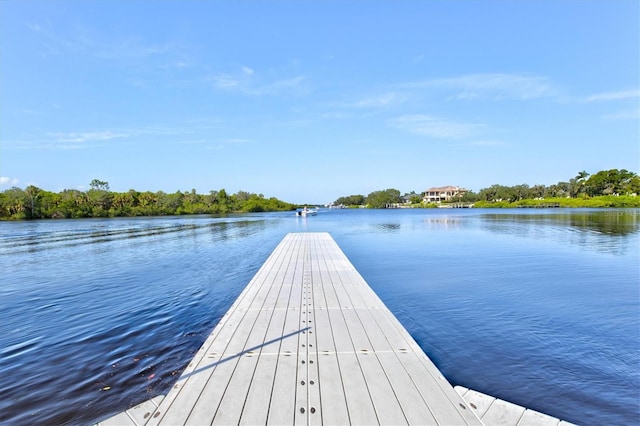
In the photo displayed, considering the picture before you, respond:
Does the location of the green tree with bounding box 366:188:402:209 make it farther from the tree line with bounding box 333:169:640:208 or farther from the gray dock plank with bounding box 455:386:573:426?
the gray dock plank with bounding box 455:386:573:426

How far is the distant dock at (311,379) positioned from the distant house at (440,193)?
128719 millimetres

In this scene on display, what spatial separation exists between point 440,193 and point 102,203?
116 m

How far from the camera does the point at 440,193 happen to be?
129m

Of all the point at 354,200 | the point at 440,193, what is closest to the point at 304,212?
the point at 440,193

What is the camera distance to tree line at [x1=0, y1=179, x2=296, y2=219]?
54.2 metres

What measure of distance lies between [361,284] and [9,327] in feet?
20.9

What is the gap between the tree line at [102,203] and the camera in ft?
178

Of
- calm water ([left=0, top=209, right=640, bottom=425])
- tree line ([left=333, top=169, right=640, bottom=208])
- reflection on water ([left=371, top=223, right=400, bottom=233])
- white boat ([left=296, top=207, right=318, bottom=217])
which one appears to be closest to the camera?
calm water ([left=0, top=209, right=640, bottom=425])

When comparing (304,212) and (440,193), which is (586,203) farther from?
(440,193)

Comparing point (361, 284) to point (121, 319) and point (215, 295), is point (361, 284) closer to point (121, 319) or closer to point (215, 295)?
point (215, 295)

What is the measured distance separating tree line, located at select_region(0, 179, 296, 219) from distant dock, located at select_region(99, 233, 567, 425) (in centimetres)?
7065

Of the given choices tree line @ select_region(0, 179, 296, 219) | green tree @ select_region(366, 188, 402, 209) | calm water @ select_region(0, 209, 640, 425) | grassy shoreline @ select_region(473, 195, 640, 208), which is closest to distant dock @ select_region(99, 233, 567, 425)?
calm water @ select_region(0, 209, 640, 425)

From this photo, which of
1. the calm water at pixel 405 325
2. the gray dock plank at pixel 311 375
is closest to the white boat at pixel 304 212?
the calm water at pixel 405 325

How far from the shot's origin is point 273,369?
2.84 meters
